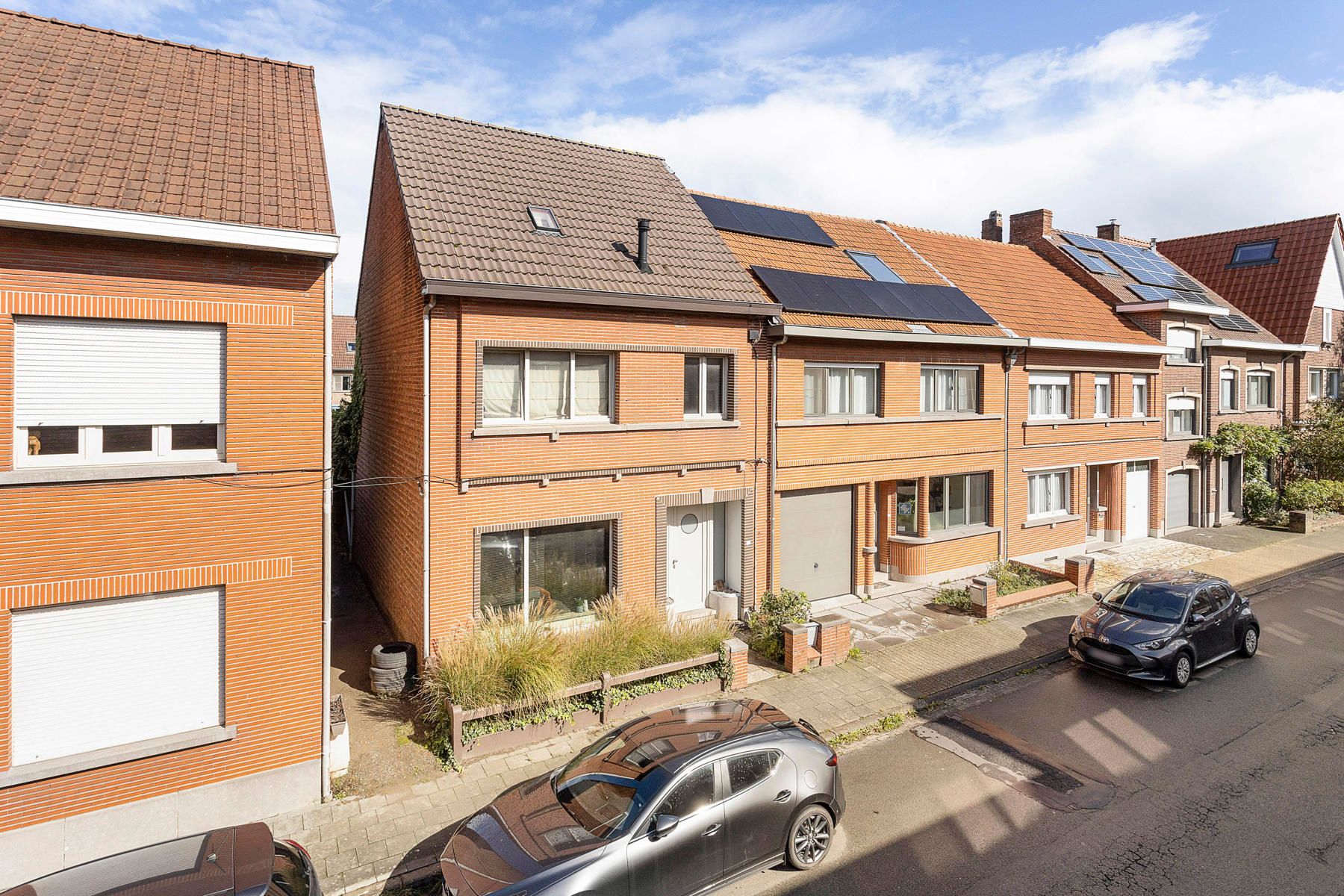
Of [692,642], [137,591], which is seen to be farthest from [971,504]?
[137,591]

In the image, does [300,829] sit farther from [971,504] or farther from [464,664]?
[971,504]

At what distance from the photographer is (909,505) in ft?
53.8

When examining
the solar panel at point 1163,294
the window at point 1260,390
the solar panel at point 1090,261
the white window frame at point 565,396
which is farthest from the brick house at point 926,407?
the window at point 1260,390

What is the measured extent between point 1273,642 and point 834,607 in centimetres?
795

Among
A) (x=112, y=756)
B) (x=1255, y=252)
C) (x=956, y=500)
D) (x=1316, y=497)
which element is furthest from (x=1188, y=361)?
(x=112, y=756)

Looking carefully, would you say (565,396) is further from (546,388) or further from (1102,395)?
(1102,395)

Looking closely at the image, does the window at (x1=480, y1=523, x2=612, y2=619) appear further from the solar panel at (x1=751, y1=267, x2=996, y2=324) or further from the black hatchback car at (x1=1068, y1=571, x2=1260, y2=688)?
the black hatchback car at (x1=1068, y1=571, x2=1260, y2=688)

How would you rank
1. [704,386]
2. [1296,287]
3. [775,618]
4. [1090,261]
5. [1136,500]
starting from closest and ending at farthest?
1. [775,618]
2. [704,386]
3. [1136,500]
4. [1090,261]
5. [1296,287]

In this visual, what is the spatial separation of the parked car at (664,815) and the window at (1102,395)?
17.3 metres

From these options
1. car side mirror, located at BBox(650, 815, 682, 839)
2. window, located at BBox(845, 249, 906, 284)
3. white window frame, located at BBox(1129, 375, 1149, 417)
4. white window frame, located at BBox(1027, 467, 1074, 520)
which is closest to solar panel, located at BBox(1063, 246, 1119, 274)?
white window frame, located at BBox(1129, 375, 1149, 417)

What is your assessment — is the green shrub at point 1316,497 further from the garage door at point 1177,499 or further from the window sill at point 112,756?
the window sill at point 112,756

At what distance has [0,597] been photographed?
679 cm

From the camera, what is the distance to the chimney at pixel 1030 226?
24891 mm

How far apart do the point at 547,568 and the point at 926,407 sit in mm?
9954
